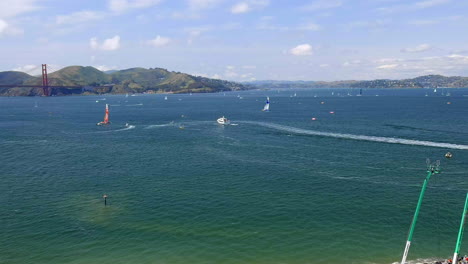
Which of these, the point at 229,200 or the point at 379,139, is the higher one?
the point at 379,139

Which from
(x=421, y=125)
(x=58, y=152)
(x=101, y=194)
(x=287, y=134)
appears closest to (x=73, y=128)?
(x=58, y=152)

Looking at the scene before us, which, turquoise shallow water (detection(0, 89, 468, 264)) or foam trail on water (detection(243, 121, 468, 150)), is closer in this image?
turquoise shallow water (detection(0, 89, 468, 264))

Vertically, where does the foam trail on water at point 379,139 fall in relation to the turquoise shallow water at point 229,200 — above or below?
above

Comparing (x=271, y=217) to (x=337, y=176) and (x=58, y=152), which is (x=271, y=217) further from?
(x=58, y=152)

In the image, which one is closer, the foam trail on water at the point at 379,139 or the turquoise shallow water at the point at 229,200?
the turquoise shallow water at the point at 229,200

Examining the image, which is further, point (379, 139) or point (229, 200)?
point (379, 139)

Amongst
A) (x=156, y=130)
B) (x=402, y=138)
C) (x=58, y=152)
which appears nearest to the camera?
(x=58, y=152)

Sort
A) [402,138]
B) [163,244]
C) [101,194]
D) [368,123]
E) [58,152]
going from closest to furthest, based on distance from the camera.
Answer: [163,244]
[101,194]
[58,152]
[402,138]
[368,123]

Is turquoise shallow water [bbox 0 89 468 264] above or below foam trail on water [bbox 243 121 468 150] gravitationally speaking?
below
